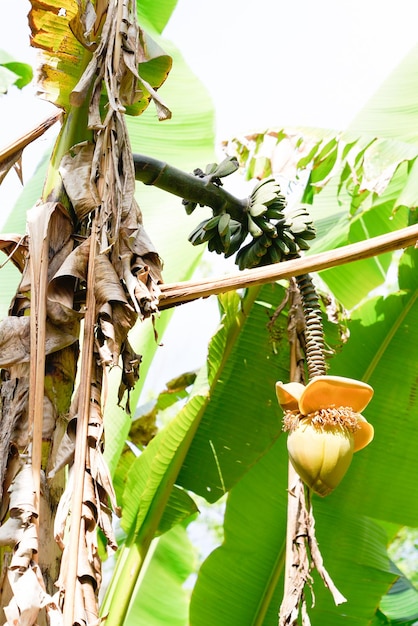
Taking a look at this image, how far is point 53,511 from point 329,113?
5265mm

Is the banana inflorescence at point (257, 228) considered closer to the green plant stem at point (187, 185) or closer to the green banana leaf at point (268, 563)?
the green plant stem at point (187, 185)

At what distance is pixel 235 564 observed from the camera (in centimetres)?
153

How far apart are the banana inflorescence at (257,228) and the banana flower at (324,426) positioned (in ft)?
0.59

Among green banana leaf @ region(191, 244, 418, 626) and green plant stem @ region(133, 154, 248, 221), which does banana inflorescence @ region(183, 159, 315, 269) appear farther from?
green banana leaf @ region(191, 244, 418, 626)

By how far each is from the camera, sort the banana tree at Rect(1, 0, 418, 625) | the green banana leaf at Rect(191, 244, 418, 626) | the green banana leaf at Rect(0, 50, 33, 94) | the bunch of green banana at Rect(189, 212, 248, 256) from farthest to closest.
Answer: the green banana leaf at Rect(191, 244, 418, 626) → the green banana leaf at Rect(0, 50, 33, 94) → the bunch of green banana at Rect(189, 212, 248, 256) → the banana tree at Rect(1, 0, 418, 625)

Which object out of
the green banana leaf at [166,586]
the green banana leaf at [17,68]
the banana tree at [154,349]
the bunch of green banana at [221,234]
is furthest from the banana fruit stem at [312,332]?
the green banana leaf at [166,586]

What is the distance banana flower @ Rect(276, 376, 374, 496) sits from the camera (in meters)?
0.74

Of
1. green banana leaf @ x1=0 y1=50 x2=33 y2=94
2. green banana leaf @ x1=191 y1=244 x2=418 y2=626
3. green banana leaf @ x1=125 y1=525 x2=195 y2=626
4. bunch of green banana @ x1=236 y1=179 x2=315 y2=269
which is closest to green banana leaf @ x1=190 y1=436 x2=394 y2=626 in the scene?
green banana leaf @ x1=191 y1=244 x2=418 y2=626

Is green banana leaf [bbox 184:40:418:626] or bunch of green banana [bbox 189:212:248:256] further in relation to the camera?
green banana leaf [bbox 184:40:418:626]

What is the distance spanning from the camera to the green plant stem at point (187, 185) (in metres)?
0.81

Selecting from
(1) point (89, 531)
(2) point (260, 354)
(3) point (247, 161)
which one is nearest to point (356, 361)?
(2) point (260, 354)

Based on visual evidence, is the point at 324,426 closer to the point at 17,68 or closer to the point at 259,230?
the point at 259,230

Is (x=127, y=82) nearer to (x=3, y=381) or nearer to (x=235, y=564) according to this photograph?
(x=3, y=381)

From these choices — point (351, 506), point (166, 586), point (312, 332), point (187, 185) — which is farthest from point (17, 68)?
point (166, 586)
